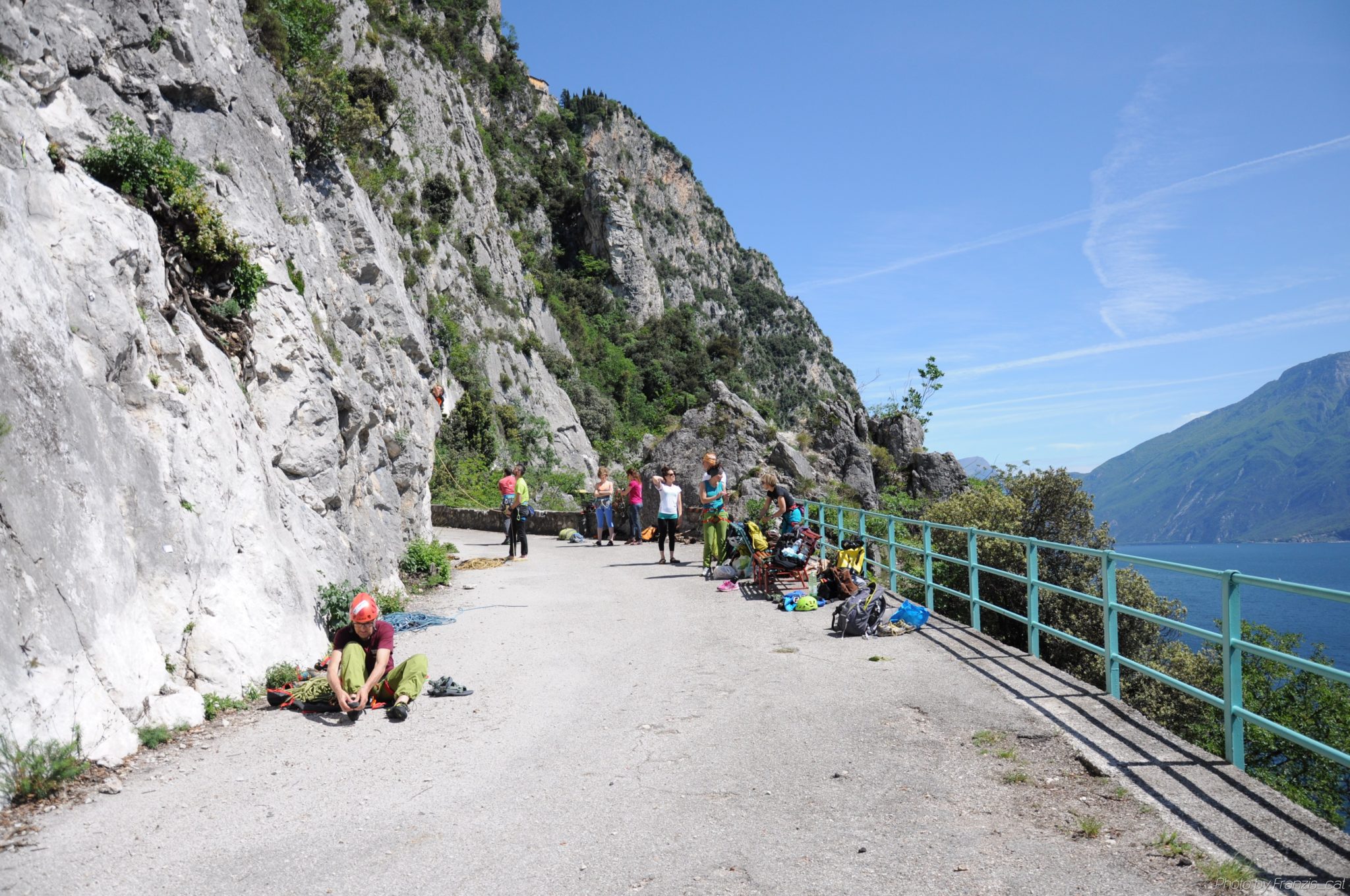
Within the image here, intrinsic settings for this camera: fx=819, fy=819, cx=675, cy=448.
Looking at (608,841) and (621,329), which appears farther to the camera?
(621,329)

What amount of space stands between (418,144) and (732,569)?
35.3 metres

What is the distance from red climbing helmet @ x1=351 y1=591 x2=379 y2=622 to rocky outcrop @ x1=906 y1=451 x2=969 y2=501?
22.4m

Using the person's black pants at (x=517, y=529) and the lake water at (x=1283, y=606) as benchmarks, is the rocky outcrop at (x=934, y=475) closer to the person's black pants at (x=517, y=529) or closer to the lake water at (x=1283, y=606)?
the lake water at (x=1283, y=606)

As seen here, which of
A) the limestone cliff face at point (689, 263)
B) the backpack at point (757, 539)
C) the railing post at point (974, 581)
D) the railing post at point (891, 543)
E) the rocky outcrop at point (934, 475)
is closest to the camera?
the railing post at point (974, 581)

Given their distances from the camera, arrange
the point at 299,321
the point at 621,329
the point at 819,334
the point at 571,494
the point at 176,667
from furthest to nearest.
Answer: the point at 819,334
the point at 621,329
the point at 571,494
the point at 299,321
the point at 176,667

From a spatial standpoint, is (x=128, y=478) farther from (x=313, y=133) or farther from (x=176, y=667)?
(x=313, y=133)

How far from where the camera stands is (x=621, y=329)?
68.0 m

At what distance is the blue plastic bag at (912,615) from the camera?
31.3 ft

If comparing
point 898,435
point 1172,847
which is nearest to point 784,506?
point 1172,847

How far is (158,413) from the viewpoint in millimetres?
7488

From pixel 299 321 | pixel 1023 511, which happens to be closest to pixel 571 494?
pixel 1023 511

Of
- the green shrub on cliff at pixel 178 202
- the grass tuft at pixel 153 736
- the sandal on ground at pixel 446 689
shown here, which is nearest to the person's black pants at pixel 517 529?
the green shrub on cliff at pixel 178 202

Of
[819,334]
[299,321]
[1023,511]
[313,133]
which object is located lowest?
[1023,511]

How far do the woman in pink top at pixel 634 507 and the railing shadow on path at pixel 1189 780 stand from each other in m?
13.8
